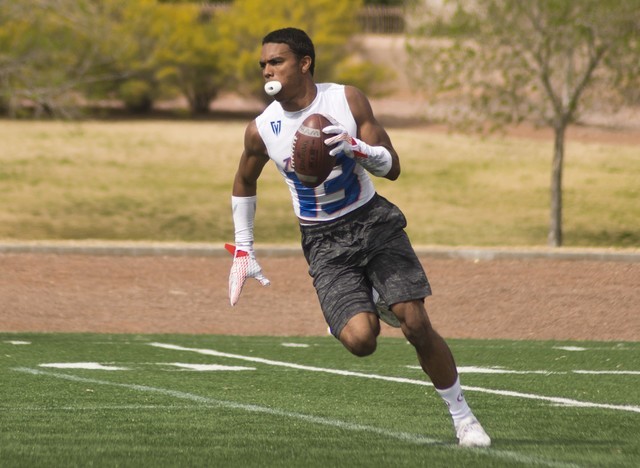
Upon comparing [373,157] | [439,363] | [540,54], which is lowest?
[540,54]

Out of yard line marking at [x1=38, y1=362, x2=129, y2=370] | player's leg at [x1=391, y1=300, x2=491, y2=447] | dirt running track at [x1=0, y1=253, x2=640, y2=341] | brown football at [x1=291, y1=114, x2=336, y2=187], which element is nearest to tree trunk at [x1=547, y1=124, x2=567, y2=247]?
dirt running track at [x1=0, y1=253, x2=640, y2=341]

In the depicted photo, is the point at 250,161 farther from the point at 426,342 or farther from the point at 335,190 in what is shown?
the point at 426,342

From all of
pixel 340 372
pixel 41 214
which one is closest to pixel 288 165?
pixel 340 372

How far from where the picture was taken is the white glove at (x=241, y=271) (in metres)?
8.51

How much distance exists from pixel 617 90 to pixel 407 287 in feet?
65.6

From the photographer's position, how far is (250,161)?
8.34 meters

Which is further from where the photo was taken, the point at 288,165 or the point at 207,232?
the point at 207,232

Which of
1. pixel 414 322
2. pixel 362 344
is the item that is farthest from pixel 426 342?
pixel 362 344

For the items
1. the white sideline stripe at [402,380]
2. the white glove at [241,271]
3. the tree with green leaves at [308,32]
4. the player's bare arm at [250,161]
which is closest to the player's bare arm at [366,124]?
the player's bare arm at [250,161]

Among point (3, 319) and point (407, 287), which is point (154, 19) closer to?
point (3, 319)

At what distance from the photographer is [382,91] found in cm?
4672

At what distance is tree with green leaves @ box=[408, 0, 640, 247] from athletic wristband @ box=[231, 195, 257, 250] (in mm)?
17969

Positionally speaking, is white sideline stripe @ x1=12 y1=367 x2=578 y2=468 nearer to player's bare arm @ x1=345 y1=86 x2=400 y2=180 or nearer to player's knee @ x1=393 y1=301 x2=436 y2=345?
player's knee @ x1=393 y1=301 x2=436 y2=345

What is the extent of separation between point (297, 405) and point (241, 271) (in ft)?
4.60
